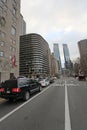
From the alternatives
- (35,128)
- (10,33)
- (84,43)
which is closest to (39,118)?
(35,128)

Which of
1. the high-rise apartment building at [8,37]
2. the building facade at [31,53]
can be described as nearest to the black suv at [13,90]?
the high-rise apartment building at [8,37]

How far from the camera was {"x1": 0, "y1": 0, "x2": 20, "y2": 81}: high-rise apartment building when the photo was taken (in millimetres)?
36219

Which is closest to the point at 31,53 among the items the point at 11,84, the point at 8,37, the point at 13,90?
the point at 8,37

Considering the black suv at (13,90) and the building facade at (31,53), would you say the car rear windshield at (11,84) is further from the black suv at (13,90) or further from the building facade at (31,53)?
the building facade at (31,53)

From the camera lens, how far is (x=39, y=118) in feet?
19.4

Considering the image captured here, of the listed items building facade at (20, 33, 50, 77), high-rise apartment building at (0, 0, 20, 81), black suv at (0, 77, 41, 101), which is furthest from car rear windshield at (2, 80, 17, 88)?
building facade at (20, 33, 50, 77)

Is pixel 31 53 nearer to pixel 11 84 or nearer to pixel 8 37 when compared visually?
pixel 8 37

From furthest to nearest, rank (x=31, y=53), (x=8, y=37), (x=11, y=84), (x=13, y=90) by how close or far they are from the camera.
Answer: (x=31, y=53) < (x=8, y=37) < (x=11, y=84) < (x=13, y=90)

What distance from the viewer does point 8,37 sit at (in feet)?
130

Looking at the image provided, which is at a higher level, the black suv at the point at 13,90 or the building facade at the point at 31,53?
the building facade at the point at 31,53

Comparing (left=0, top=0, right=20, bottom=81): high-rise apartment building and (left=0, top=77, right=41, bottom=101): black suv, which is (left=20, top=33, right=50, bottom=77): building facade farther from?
(left=0, top=77, right=41, bottom=101): black suv

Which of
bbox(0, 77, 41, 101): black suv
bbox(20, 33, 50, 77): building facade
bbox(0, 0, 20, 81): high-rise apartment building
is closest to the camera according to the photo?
bbox(0, 77, 41, 101): black suv

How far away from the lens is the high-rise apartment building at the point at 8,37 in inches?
1426

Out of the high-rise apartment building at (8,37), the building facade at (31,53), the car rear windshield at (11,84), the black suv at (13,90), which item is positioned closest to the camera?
the black suv at (13,90)
